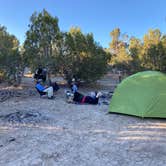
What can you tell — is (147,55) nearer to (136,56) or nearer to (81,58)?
(136,56)

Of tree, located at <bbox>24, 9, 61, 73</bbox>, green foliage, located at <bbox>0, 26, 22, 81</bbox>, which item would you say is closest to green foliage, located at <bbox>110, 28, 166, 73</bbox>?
tree, located at <bbox>24, 9, 61, 73</bbox>

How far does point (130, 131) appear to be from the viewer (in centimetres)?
541

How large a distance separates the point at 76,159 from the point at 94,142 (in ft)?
2.77

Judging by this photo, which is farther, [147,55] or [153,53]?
[147,55]

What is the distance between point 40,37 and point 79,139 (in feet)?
27.7

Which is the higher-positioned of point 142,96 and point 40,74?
point 40,74

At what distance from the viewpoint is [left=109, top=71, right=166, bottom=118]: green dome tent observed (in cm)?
646

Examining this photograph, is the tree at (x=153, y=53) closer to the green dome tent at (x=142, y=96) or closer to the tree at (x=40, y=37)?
the tree at (x=40, y=37)

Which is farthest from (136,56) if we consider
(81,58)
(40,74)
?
(40,74)

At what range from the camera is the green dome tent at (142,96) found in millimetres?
6461

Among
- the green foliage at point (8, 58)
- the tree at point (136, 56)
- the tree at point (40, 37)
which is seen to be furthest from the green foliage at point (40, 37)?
the tree at point (136, 56)

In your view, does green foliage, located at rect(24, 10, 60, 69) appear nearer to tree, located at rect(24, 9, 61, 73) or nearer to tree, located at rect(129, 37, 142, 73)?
tree, located at rect(24, 9, 61, 73)

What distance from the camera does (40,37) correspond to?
39.9ft

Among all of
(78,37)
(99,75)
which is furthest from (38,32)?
(99,75)
